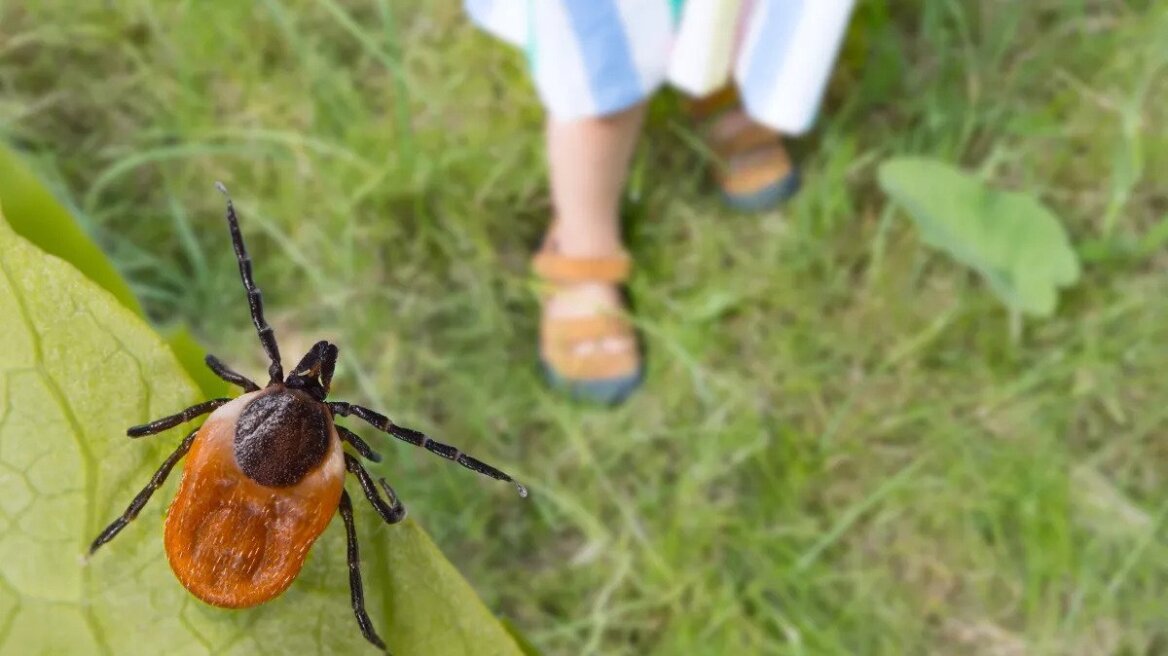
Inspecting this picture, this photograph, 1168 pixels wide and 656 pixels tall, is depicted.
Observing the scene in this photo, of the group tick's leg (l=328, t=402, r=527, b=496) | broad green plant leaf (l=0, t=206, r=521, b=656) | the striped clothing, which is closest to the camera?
broad green plant leaf (l=0, t=206, r=521, b=656)

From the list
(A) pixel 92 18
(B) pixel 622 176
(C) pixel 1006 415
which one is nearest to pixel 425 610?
(B) pixel 622 176

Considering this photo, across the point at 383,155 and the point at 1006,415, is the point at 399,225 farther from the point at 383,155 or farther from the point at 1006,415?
the point at 1006,415

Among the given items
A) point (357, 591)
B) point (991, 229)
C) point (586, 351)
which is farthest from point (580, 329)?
point (357, 591)

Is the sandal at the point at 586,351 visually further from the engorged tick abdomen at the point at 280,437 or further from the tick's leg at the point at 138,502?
the tick's leg at the point at 138,502

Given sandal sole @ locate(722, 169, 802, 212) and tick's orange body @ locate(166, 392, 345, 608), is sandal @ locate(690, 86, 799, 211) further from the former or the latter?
tick's orange body @ locate(166, 392, 345, 608)

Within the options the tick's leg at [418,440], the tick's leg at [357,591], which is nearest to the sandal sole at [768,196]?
the tick's leg at [418,440]

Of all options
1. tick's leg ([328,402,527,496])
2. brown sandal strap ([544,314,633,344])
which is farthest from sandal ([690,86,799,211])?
tick's leg ([328,402,527,496])
